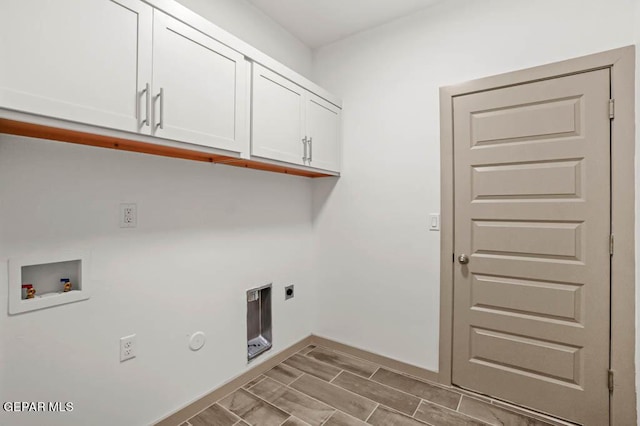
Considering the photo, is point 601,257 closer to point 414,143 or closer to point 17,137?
point 414,143

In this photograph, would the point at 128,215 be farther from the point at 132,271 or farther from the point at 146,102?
the point at 146,102

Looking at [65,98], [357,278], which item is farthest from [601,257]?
[65,98]

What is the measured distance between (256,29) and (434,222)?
6.46 feet

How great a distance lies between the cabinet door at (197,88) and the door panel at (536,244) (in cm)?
149

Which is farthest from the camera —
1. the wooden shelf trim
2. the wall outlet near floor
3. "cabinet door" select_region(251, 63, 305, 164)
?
the wall outlet near floor

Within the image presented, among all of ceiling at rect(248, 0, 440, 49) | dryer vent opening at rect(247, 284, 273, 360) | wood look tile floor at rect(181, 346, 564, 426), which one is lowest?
wood look tile floor at rect(181, 346, 564, 426)

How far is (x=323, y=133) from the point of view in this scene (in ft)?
8.19

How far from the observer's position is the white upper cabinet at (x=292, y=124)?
192 cm

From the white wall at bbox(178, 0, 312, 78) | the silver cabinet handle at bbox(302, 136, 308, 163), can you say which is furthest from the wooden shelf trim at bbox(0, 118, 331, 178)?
the white wall at bbox(178, 0, 312, 78)

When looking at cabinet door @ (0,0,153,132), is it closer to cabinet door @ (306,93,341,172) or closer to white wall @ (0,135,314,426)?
white wall @ (0,135,314,426)

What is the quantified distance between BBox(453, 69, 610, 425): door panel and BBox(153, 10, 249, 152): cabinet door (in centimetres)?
149

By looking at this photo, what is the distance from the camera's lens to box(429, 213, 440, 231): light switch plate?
2.24 metres

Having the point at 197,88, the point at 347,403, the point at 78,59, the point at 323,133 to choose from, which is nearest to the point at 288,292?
the point at 347,403

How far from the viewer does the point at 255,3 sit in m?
2.28
